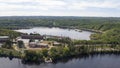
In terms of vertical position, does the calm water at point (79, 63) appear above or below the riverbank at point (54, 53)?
below

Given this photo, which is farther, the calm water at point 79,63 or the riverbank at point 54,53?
the riverbank at point 54,53

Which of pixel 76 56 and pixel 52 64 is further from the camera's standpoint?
pixel 76 56

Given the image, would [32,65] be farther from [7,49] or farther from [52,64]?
[7,49]

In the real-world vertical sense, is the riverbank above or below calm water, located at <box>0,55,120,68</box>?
above

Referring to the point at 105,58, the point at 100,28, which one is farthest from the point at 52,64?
the point at 100,28

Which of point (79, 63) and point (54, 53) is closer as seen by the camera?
point (79, 63)

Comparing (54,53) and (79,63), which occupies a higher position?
(54,53)

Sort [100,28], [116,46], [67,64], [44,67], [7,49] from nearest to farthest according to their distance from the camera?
[44,67], [67,64], [7,49], [116,46], [100,28]

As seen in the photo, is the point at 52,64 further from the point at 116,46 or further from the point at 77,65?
the point at 116,46

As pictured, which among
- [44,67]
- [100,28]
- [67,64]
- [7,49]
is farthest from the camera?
[100,28]

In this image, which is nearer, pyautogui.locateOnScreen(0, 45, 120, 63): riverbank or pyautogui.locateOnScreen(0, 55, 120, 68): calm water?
pyautogui.locateOnScreen(0, 55, 120, 68): calm water
